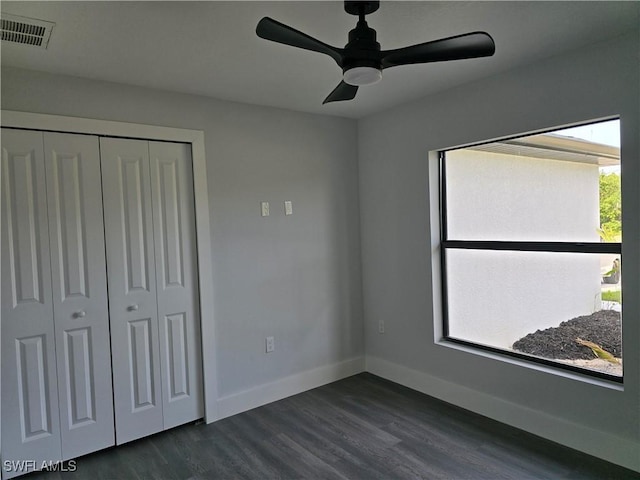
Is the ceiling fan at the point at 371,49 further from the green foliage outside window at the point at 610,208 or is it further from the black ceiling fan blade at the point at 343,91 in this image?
the green foliage outside window at the point at 610,208

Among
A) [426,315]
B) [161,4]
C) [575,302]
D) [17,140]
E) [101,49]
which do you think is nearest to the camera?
[161,4]

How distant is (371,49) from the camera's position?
5.67 feet

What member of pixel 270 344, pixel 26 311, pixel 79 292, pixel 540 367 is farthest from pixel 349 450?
pixel 26 311

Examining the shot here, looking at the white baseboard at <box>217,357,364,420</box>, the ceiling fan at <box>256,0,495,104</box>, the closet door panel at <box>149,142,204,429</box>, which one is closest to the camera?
the ceiling fan at <box>256,0,495,104</box>

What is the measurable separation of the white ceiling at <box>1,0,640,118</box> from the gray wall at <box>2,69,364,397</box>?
213mm

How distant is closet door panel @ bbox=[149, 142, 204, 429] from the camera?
2.92m

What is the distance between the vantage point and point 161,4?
1832 millimetres

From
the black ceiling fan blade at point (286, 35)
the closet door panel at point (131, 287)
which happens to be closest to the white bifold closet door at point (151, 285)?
the closet door panel at point (131, 287)

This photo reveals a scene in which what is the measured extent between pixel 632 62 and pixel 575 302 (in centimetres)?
143

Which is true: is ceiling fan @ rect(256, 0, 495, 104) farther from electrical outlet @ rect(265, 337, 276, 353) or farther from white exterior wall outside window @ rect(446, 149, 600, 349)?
electrical outlet @ rect(265, 337, 276, 353)

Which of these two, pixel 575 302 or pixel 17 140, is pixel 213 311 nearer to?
pixel 17 140

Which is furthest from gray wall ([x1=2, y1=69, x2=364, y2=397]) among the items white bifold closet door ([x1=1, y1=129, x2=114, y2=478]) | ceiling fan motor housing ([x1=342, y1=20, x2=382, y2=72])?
ceiling fan motor housing ([x1=342, y1=20, x2=382, y2=72])

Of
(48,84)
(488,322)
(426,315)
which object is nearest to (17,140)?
(48,84)

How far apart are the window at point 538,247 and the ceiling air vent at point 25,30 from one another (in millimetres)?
2740
